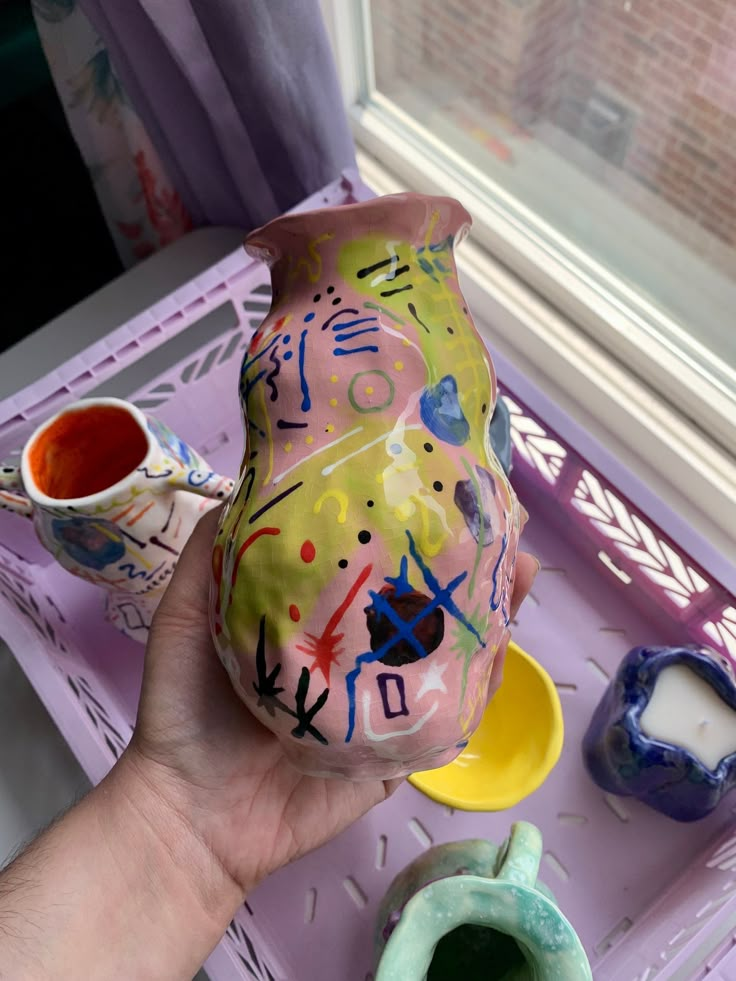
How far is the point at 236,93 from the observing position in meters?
0.67

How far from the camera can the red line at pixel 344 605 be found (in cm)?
40

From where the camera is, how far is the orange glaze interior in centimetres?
62

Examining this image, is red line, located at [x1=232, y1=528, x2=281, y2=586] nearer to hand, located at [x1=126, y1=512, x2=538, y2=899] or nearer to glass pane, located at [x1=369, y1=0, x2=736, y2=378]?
hand, located at [x1=126, y1=512, x2=538, y2=899]

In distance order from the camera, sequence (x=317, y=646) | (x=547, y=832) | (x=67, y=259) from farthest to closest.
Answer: (x=67, y=259)
(x=547, y=832)
(x=317, y=646)

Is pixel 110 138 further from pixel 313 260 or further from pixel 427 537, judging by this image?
pixel 427 537

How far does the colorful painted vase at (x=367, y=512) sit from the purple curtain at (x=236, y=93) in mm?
231

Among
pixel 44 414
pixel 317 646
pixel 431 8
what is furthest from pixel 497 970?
pixel 431 8

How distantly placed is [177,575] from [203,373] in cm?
27

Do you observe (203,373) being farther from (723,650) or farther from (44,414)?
(723,650)

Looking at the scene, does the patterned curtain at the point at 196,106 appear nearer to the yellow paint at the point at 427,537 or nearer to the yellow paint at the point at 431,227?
the yellow paint at the point at 431,227

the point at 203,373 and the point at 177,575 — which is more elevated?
the point at 203,373

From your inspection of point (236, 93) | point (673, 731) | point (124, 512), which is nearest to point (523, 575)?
point (673, 731)

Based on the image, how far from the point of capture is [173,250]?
90cm

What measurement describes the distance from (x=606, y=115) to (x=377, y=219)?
503 millimetres
